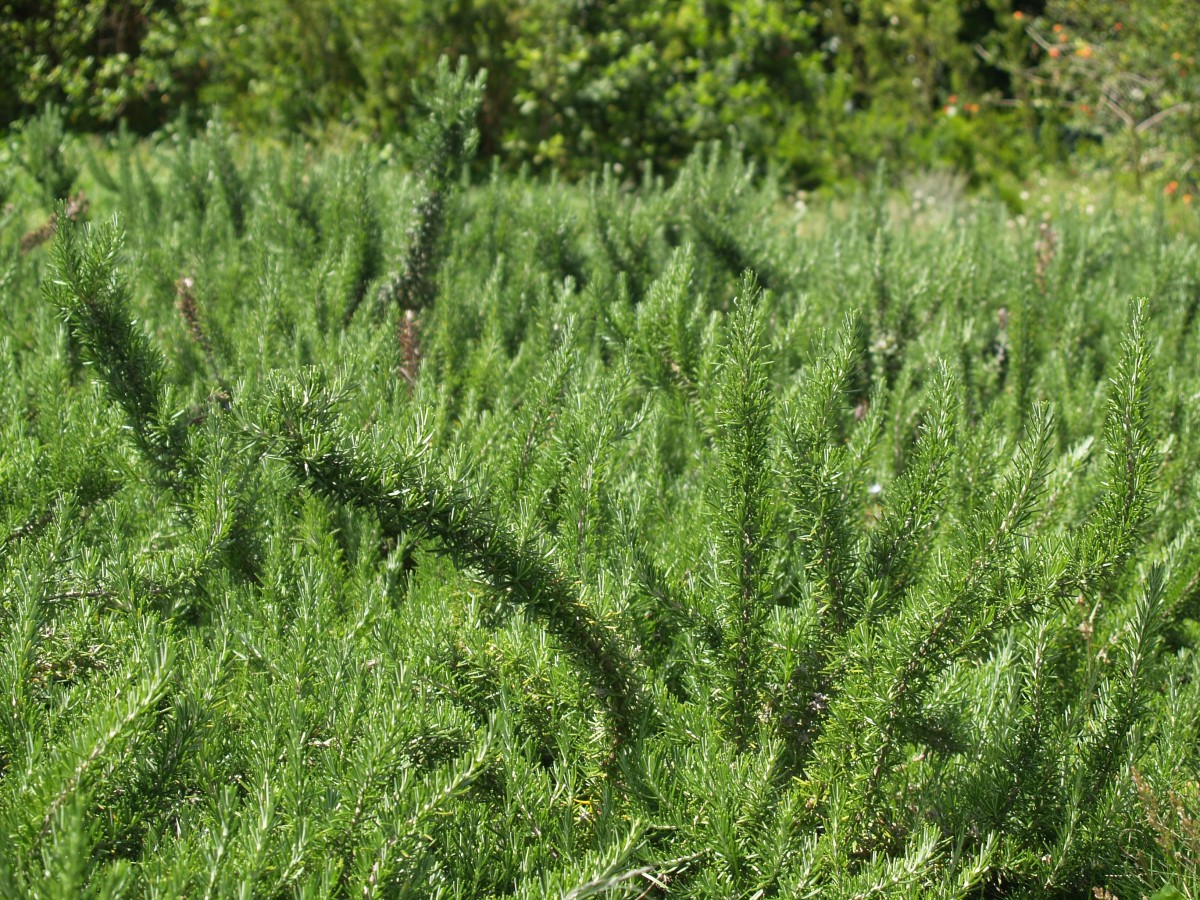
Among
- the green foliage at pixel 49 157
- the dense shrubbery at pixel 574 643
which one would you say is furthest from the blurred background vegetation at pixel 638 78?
the dense shrubbery at pixel 574 643

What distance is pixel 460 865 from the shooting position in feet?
4.41

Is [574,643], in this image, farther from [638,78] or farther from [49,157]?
[638,78]

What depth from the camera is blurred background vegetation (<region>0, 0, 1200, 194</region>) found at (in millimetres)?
7480

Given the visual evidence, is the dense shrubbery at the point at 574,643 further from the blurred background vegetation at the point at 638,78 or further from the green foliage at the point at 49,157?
the blurred background vegetation at the point at 638,78

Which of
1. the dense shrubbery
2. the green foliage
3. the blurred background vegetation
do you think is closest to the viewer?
the dense shrubbery

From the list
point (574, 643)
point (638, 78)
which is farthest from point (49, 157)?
point (638, 78)

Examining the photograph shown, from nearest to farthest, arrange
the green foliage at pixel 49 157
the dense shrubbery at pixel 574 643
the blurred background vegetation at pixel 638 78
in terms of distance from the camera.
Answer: the dense shrubbery at pixel 574 643
the green foliage at pixel 49 157
the blurred background vegetation at pixel 638 78

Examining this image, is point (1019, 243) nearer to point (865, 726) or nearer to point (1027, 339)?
point (1027, 339)

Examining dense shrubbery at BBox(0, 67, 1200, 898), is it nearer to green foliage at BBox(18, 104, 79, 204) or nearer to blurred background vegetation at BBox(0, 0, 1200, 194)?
green foliage at BBox(18, 104, 79, 204)

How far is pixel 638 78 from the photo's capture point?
789 cm

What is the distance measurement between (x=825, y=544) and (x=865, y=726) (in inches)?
9.7

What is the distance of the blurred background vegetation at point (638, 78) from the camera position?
7.48m

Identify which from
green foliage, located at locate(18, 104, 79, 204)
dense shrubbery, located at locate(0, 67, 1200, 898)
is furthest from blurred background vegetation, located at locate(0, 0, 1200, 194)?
dense shrubbery, located at locate(0, 67, 1200, 898)

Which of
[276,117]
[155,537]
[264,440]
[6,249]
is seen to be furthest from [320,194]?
[276,117]
